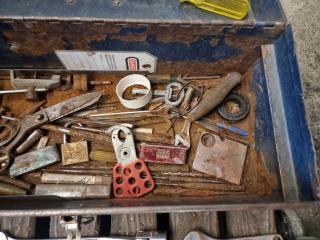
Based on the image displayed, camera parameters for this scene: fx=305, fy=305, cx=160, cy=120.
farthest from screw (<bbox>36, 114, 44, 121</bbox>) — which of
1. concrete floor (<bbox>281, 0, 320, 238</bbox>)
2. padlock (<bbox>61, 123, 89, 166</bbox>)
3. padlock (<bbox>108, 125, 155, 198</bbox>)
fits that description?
concrete floor (<bbox>281, 0, 320, 238</bbox>)

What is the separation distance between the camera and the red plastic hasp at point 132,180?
888mm

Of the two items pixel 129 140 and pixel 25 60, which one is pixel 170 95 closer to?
pixel 129 140

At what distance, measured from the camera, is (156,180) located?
92 centimetres

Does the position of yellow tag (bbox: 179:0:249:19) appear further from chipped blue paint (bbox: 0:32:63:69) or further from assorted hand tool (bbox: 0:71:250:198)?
chipped blue paint (bbox: 0:32:63:69)

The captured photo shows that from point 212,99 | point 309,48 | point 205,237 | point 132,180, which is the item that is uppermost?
point 309,48

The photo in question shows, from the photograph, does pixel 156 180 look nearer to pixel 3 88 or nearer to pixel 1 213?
pixel 1 213

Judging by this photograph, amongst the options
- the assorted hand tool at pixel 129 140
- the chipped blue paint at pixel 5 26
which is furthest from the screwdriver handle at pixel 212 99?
the chipped blue paint at pixel 5 26

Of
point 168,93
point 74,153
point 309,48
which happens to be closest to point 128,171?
point 74,153

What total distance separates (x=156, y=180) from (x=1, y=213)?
0.43m

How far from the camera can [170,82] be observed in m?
1.02

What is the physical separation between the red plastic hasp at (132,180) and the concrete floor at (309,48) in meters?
0.71

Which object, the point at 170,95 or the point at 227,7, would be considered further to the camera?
the point at 170,95

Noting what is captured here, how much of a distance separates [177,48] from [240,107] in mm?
293

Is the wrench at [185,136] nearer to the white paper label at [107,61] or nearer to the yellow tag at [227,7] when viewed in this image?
the white paper label at [107,61]
